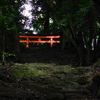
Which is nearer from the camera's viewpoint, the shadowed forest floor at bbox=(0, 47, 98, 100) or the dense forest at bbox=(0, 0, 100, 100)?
the shadowed forest floor at bbox=(0, 47, 98, 100)

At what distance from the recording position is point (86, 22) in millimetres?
8625

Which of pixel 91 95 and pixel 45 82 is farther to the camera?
pixel 45 82

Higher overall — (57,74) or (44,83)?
(57,74)

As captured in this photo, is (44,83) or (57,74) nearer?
(44,83)

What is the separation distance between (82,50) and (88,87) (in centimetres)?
400

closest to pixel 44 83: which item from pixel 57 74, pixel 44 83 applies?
pixel 44 83

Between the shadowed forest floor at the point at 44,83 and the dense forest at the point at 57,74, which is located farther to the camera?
the dense forest at the point at 57,74

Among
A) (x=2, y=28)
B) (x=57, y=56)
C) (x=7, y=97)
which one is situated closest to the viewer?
(x=7, y=97)

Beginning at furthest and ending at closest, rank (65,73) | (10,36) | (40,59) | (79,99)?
1. (10,36)
2. (40,59)
3. (65,73)
4. (79,99)

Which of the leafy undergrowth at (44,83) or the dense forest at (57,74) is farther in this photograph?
the dense forest at (57,74)

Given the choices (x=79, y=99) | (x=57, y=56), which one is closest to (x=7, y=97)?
(x=79, y=99)

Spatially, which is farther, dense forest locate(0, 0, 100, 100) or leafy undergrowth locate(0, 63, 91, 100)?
dense forest locate(0, 0, 100, 100)

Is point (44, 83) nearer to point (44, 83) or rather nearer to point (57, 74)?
point (44, 83)

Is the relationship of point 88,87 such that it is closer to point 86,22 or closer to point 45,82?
point 45,82
